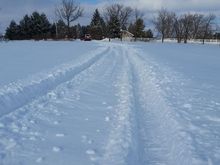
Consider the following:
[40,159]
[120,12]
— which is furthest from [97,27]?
[40,159]

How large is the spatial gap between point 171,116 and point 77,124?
2050 millimetres

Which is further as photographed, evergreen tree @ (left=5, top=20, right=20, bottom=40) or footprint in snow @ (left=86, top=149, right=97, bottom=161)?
evergreen tree @ (left=5, top=20, right=20, bottom=40)

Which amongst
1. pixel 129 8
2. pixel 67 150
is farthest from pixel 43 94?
pixel 129 8

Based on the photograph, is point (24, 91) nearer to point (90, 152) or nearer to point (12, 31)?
point (90, 152)

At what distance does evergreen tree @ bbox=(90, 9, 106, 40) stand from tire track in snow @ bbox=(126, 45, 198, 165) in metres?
96.8

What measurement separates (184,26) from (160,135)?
112 m

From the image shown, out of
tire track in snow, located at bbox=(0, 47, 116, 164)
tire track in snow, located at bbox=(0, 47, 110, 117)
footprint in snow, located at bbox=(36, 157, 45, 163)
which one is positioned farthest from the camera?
tire track in snow, located at bbox=(0, 47, 110, 117)

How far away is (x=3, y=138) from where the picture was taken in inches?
234

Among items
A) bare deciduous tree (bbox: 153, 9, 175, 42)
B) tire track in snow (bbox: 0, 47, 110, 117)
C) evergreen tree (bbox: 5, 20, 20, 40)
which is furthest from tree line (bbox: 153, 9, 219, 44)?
tire track in snow (bbox: 0, 47, 110, 117)

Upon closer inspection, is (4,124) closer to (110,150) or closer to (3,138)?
(3,138)

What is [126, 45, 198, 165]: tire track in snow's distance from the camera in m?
5.48

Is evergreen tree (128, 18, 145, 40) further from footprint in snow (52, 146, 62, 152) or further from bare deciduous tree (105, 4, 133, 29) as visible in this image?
footprint in snow (52, 146, 62, 152)

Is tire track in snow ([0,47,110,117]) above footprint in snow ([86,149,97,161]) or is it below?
above

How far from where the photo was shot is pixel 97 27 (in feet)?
375
